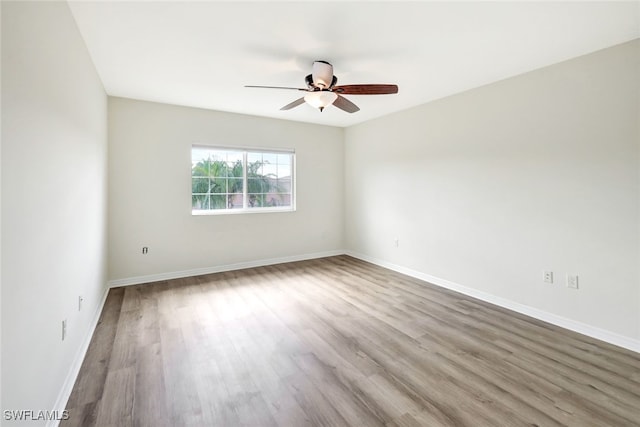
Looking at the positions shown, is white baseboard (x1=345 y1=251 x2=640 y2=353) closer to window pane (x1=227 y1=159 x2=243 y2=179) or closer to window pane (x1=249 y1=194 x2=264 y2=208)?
window pane (x1=249 y1=194 x2=264 y2=208)

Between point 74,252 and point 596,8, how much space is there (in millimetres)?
3925

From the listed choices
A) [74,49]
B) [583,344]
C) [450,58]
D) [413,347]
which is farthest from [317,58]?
[583,344]

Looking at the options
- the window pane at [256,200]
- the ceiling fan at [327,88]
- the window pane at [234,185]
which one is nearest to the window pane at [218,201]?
the window pane at [234,185]

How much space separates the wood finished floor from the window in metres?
1.61

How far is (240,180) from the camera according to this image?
460 cm

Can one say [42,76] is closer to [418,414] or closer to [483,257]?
[418,414]

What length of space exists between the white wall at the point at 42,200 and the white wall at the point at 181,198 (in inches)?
57.2

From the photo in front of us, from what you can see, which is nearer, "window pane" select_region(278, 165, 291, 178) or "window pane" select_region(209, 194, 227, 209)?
"window pane" select_region(209, 194, 227, 209)

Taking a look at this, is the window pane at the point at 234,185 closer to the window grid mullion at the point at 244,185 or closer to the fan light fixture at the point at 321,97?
the window grid mullion at the point at 244,185

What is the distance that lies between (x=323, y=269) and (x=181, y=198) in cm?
237

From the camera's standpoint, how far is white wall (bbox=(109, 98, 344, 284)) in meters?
3.69

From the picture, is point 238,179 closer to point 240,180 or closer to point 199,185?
point 240,180

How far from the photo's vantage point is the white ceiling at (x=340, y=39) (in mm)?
1878

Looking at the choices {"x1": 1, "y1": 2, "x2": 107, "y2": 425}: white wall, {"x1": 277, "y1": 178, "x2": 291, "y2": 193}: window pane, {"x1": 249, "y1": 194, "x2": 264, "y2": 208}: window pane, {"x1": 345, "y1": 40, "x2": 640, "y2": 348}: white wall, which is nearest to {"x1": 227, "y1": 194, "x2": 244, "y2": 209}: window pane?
{"x1": 249, "y1": 194, "x2": 264, "y2": 208}: window pane
